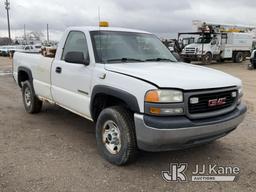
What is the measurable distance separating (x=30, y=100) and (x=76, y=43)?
7.38 ft

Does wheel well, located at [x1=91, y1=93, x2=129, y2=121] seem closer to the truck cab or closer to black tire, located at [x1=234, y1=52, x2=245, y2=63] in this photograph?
the truck cab

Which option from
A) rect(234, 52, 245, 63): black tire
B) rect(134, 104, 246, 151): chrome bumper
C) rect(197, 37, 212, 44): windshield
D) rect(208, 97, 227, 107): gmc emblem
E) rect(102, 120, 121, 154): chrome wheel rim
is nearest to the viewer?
rect(134, 104, 246, 151): chrome bumper

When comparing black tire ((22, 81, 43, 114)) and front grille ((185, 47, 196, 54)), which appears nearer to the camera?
black tire ((22, 81, 43, 114))

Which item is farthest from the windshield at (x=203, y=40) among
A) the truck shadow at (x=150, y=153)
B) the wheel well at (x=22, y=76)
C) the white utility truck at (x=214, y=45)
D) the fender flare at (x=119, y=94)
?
the fender flare at (x=119, y=94)

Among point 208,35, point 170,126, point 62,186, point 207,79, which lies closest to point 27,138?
point 62,186

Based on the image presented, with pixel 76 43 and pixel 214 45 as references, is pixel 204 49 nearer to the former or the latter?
pixel 214 45

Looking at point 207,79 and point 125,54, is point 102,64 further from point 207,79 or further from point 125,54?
point 207,79

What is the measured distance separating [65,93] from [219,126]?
99.3 inches

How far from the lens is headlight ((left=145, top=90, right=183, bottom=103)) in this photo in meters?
3.33

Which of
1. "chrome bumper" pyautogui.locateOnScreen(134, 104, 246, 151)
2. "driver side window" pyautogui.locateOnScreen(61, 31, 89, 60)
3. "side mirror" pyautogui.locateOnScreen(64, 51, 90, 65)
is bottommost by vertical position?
"chrome bumper" pyautogui.locateOnScreen(134, 104, 246, 151)

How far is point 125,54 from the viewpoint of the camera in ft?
14.8

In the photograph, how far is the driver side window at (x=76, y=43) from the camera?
4.61 metres

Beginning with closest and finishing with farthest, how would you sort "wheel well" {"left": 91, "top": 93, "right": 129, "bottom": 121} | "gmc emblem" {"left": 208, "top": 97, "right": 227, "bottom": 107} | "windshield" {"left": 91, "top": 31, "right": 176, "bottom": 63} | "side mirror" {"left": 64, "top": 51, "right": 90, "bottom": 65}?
1. "gmc emblem" {"left": 208, "top": 97, "right": 227, "bottom": 107}
2. "wheel well" {"left": 91, "top": 93, "right": 129, "bottom": 121}
3. "side mirror" {"left": 64, "top": 51, "right": 90, "bottom": 65}
4. "windshield" {"left": 91, "top": 31, "right": 176, "bottom": 63}

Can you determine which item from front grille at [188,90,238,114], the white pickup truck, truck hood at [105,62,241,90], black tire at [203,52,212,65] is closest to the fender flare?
the white pickup truck
